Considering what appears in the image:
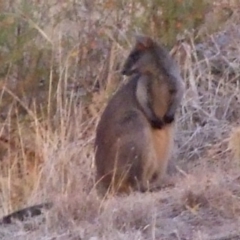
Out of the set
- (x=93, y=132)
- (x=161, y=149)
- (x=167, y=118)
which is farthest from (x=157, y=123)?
(x=93, y=132)

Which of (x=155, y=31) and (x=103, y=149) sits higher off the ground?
(x=155, y=31)

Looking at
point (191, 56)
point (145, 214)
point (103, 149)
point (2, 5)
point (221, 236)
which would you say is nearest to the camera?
point (221, 236)

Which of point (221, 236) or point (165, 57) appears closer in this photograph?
point (221, 236)

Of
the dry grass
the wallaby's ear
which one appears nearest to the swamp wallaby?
the wallaby's ear

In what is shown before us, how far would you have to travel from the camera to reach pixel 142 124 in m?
7.54

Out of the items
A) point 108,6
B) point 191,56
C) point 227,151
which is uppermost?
point 108,6

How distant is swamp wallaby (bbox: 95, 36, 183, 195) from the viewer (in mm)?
7453

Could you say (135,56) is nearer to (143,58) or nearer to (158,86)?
(143,58)

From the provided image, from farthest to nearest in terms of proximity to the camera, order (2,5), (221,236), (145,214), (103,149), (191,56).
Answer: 1. (191,56)
2. (2,5)
3. (103,149)
4. (145,214)
5. (221,236)

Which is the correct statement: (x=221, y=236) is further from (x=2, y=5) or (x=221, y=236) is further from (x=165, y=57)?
(x=2, y=5)

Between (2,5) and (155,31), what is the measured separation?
5.41ft

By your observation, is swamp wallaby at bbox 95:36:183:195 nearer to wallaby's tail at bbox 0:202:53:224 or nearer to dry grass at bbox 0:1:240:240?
dry grass at bbox 0:1:240:240

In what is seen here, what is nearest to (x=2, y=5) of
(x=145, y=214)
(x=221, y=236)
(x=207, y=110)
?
(x=207, y=110)

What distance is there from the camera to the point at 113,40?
945 centimetres
